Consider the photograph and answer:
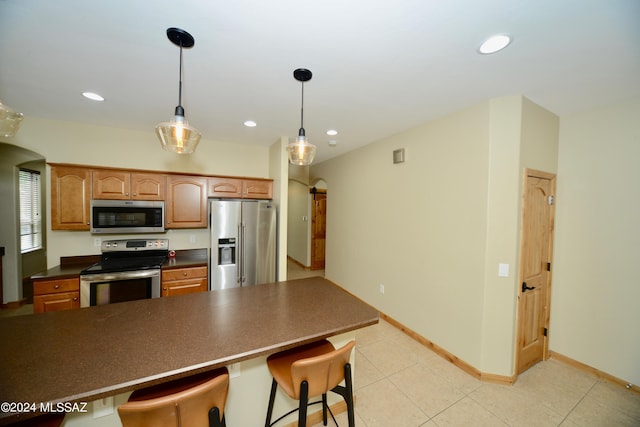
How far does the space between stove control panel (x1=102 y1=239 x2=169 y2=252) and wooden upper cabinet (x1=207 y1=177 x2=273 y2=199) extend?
1022 mm

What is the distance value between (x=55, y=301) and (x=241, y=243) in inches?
78.1

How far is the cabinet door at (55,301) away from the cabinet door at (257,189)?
87.7 inches

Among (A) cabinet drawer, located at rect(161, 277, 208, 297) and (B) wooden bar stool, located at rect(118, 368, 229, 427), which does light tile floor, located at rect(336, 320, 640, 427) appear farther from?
(A) cabinet drawer, located at rect(161, 277, 208, 297)

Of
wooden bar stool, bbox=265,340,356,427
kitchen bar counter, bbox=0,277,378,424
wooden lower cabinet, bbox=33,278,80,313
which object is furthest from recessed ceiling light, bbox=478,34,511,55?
wooden lower cabinet, bbox=33,278,80,313

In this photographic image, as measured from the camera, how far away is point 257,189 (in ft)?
11.8

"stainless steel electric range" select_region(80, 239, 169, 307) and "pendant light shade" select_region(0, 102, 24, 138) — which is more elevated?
"pendant light shade" select_region(0, 102, 24, 138)

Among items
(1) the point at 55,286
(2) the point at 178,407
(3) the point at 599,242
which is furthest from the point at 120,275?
(3) the point at 599,242

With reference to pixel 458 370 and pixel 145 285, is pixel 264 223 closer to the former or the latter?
pixel 145 285

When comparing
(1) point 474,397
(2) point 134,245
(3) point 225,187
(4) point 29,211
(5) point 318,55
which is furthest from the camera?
(4) point 29,211

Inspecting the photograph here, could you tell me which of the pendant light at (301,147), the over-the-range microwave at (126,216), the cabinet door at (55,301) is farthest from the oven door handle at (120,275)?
the pendant light at (301,147)

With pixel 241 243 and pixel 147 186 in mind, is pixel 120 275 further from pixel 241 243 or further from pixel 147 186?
pixel 241 243

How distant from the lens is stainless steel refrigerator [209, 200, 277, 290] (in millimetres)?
3145

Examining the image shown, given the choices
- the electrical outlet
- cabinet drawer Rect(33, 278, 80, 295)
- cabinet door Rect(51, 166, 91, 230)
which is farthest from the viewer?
cabinet door Rect(51, 166, 91, 230)

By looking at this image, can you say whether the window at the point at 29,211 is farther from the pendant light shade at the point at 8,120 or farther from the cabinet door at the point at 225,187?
the pendant light shade at the point at 8,120
